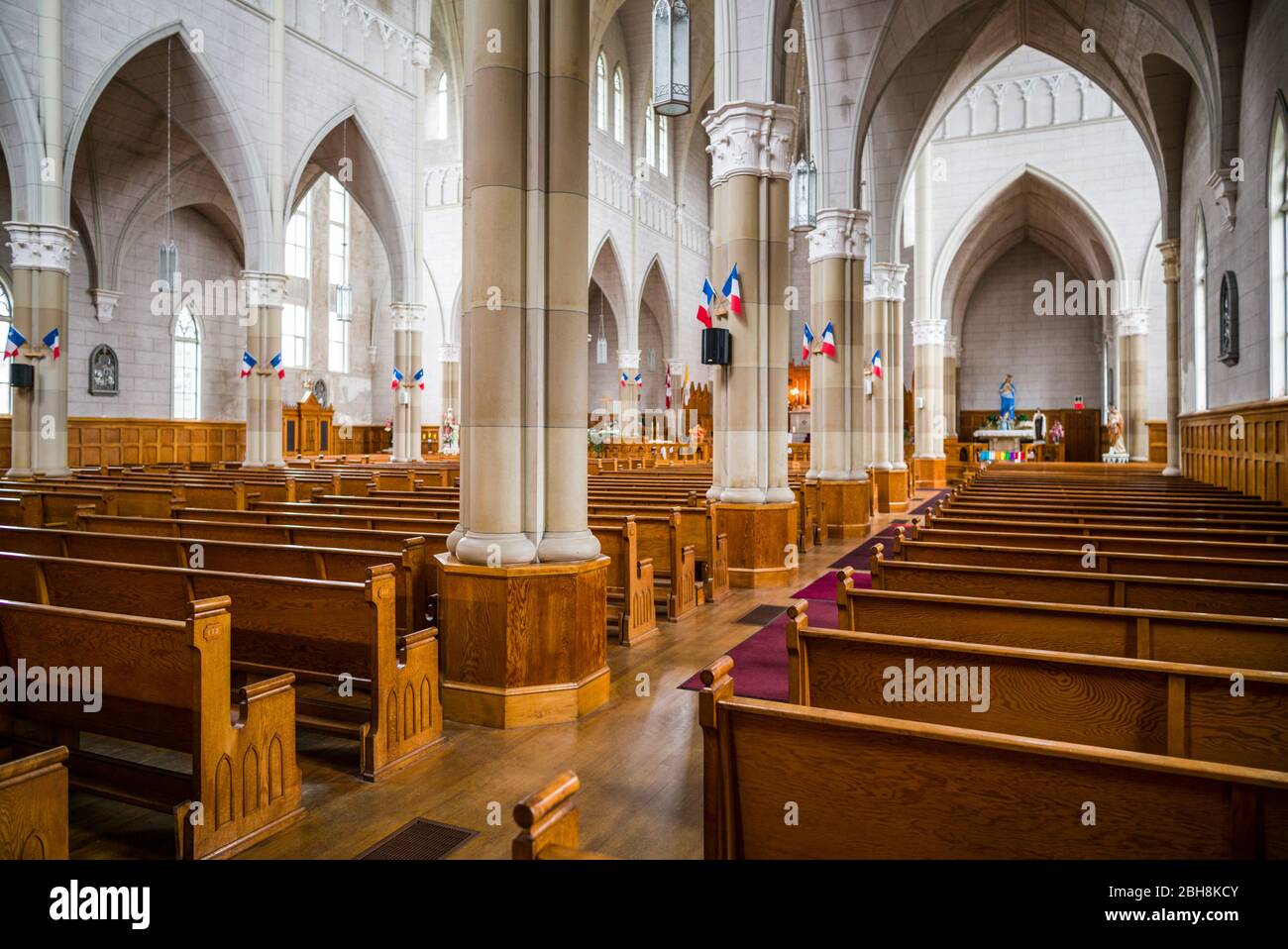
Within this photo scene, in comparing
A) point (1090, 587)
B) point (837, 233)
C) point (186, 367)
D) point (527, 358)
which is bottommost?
point (1090, 587)

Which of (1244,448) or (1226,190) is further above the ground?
(1226,190)

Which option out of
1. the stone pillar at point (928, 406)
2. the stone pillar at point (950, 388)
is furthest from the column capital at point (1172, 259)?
the stone pillar at point (950, 388)

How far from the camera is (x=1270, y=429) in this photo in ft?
28.7

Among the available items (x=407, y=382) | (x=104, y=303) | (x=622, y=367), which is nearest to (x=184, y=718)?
(x=407, y=382)

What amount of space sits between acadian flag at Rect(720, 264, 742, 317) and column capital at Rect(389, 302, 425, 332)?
1528 cm

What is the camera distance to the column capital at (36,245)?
45.2 feet

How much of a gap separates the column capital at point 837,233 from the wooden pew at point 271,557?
9.62 meters

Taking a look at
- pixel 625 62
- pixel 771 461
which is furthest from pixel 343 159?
pixel 771 461

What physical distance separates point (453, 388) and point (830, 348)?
695 inches

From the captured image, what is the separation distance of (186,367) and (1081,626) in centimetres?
2489

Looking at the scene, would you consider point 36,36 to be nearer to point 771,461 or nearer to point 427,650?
point 771,461

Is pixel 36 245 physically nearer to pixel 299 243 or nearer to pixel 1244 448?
pixel 299 243

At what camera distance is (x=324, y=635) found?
13.1ft
